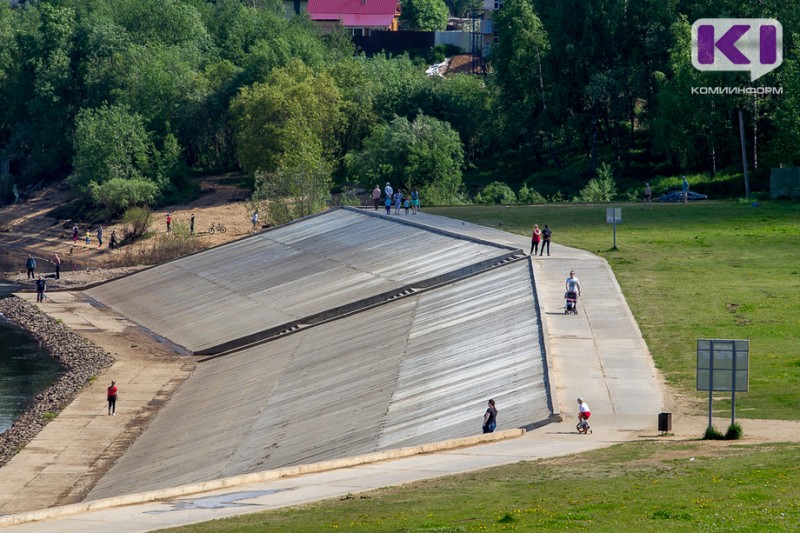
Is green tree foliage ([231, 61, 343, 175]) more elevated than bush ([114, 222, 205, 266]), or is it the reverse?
green tree foliage ([231, 61, 343, 175])

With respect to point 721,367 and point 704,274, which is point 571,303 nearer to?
point 704,274

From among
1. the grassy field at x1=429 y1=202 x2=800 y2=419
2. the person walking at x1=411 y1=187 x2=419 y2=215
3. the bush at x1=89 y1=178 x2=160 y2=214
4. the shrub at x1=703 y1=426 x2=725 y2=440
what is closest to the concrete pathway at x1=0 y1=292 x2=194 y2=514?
the shrub at x1=703 y1=426 x2=725 y2=440

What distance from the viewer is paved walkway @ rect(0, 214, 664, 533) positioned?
86.2ft

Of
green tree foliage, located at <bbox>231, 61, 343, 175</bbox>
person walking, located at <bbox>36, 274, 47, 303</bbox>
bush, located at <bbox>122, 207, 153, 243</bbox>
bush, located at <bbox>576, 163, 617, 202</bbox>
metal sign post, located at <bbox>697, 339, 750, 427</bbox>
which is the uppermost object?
green tree foliage, located at <bbox>231, 61, 343, 175</bbox>

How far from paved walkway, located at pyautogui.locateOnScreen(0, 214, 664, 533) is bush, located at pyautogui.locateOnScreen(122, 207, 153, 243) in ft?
185

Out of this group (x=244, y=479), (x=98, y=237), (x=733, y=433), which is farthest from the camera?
(x=98, y=237)

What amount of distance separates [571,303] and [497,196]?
47498 millimetres

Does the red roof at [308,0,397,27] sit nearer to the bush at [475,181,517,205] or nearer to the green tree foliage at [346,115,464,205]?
the green tree foliage at [346,115,464,205]

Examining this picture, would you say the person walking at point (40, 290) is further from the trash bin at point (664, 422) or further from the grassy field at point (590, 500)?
the grassy field at point (590, 500)

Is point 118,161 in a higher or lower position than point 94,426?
higher

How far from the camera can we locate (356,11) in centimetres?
18350

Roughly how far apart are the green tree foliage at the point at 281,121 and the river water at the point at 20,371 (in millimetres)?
40681

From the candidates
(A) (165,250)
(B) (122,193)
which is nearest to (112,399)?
(A) (165,250)

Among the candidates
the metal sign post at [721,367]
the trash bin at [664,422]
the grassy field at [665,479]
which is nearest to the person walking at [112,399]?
the grassy field at [665,479]
